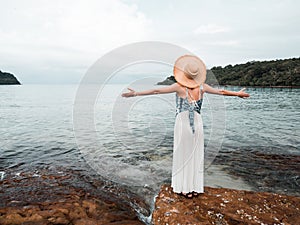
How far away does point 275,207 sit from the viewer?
158 inches

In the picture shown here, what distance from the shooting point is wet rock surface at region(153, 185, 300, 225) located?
367 cm

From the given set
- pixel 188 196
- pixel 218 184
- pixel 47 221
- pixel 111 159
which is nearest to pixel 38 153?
pixel 111 159

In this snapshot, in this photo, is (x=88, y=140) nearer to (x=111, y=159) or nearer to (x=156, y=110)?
(x=111, y=159)

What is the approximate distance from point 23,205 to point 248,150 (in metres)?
10.0

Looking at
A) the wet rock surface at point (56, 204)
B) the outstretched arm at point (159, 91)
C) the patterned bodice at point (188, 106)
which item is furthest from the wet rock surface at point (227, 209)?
the outstretched arm at point (159, 91)

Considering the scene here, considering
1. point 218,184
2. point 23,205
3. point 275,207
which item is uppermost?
point 275,207

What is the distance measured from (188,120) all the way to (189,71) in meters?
0.88

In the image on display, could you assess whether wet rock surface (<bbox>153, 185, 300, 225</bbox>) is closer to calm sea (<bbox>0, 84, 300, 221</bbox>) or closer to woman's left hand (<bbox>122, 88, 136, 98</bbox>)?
woman's left hand (<bbox>122, 88, 136, 98</bbox>)

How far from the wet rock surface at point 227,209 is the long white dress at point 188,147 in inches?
10.1

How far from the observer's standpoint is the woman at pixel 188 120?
4.16 m

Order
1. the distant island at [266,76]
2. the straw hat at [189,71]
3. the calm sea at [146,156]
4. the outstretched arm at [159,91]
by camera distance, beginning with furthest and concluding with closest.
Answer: the distant island at [266,76] → the calm sea at [146,156] → the outstretched arm at [159,91] → the straw hat at [189,71]

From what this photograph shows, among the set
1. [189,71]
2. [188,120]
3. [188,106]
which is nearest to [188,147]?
[188,120]

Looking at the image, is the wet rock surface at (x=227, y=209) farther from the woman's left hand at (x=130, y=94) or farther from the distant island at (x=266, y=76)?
the distant island at (x=266, y=76)

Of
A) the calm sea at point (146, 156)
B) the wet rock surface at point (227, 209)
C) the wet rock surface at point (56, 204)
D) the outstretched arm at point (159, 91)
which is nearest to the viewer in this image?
the wet rock surface at point (227, 209)
